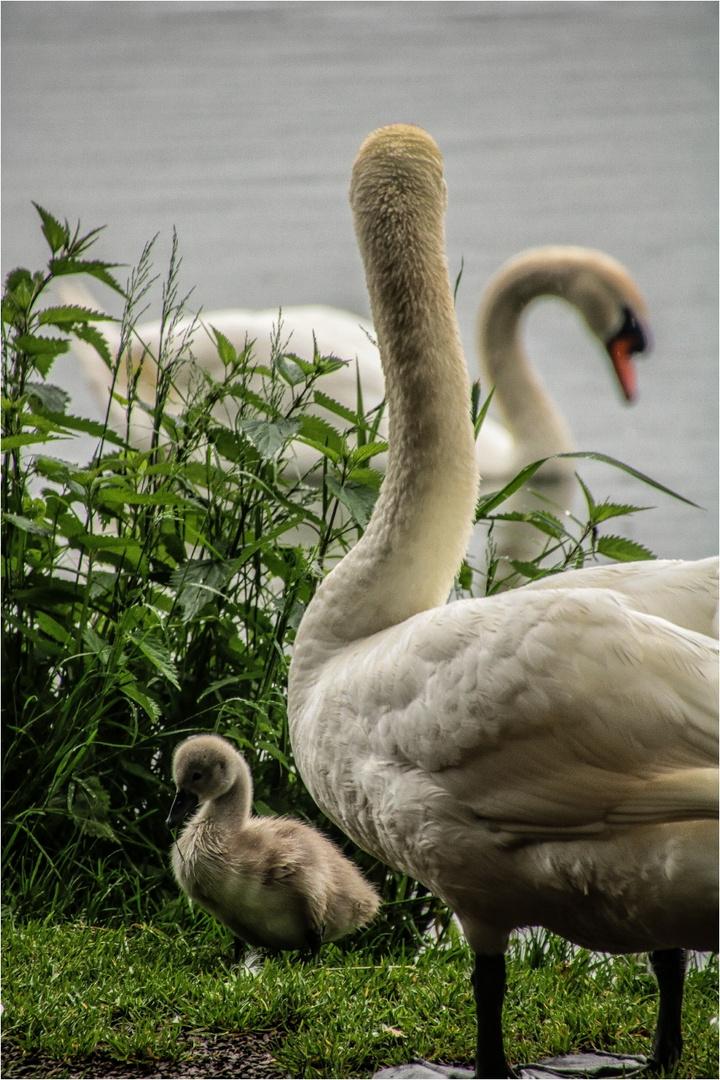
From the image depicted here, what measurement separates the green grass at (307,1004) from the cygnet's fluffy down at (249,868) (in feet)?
0.33

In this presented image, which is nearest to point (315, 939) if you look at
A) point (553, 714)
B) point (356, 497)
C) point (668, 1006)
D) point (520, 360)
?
point (668, 1006)

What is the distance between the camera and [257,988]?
9.70 ft

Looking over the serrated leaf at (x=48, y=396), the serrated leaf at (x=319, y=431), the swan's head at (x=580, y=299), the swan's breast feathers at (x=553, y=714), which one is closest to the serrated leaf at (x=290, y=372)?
the serrated leaf at (x=319, y=431)

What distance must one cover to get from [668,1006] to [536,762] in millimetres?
777

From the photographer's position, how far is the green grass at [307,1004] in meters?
2.72

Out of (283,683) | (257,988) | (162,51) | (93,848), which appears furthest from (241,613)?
(162,51)

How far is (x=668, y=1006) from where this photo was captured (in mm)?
2723

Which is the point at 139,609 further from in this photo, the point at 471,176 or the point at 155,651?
the point at 471,176

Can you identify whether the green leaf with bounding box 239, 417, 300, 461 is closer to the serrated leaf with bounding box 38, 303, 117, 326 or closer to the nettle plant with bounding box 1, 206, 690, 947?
the nettle plant with bounding box 1, 206, 690, 947

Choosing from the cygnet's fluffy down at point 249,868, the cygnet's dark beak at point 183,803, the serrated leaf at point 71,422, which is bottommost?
the cygnet's fluffy down at point 249,868

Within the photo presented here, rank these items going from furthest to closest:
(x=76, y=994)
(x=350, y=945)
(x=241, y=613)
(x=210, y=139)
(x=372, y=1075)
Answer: (x=210, y=139) → (x=241, y=613) → (x=350, y=945) → (x=76, y=994) → (x=372, y=1075)

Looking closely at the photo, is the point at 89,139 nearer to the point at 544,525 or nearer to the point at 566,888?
the point at 544,525

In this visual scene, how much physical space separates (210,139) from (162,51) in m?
1.84

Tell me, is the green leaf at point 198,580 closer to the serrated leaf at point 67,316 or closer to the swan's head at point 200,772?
the swan's head at point 200,772
